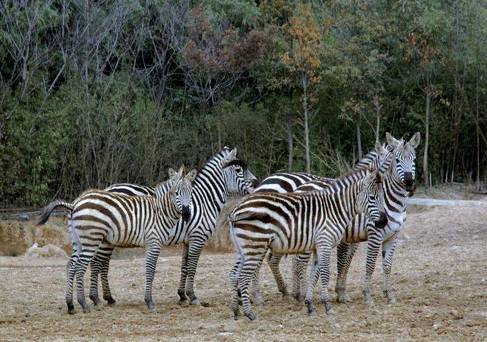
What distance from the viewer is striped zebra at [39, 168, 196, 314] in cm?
1066

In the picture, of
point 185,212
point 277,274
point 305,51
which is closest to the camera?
point 185,212

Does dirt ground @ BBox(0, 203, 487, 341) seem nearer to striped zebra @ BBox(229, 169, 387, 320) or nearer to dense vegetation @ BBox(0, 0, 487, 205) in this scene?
striped zebra @ BBox(229, 169, 387, 320)

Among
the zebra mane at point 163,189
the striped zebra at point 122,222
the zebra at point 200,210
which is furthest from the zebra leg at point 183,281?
the zebra mane at point 163,189

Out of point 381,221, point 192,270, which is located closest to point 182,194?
point 192,270

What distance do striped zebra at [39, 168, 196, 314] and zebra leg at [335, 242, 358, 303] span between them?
6.43 feet

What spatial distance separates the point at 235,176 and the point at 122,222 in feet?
6.89

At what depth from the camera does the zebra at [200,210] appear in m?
11.3

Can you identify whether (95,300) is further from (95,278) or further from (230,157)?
(230,157)

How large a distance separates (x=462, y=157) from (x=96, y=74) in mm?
10769

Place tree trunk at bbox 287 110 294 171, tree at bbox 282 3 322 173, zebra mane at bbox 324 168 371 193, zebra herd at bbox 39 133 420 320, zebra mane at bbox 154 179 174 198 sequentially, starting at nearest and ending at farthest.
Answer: zebra herd at bbox 39 133 420 320 < zebra mane at bbox 324 168 371 193 < zebra mane at bbox 154 179 174 198 < tree at bbox 282 3 322 173 < tree trunk at bbox 287 110 294 171

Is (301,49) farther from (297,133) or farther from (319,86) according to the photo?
(297,133)

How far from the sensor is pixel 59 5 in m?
22.3

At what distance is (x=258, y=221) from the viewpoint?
385 inches

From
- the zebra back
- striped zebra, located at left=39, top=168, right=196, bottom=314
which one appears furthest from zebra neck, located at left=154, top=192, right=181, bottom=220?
the zebra back
